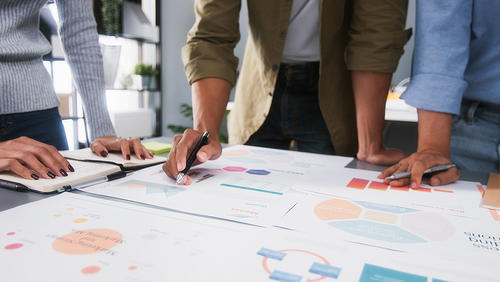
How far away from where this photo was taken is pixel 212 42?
3.62ft

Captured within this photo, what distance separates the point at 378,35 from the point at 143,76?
285 centimetres

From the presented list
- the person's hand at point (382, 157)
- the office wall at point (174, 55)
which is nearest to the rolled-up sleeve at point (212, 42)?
the person's hand at point (382, 157)

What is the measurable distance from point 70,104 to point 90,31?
85.1 inches

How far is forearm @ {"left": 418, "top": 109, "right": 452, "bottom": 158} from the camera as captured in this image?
836mm

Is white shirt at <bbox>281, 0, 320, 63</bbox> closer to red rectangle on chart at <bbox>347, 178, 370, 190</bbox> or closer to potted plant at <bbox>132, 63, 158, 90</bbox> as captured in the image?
red rectangle on chart at <bbox>347, 178, 370, 190</bbox>

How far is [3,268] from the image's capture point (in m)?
0.34

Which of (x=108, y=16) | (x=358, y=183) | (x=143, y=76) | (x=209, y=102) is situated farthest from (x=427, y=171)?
(x=143, y=76)

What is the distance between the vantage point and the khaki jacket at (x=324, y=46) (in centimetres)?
102

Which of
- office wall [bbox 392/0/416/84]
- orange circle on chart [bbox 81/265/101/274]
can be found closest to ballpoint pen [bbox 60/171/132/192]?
orange circle on chart [bbox 81/265/101/274]

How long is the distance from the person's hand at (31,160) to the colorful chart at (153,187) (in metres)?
0.11

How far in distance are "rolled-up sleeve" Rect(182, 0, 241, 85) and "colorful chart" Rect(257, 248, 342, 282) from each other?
74 centimetres

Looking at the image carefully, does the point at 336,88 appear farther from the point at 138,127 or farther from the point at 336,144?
the point at 138,127

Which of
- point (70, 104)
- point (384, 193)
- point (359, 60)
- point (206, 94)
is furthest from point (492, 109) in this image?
point (70, 104)

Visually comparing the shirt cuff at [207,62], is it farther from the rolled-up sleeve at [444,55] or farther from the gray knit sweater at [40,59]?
the rolled-up sleeve at [444,55]
